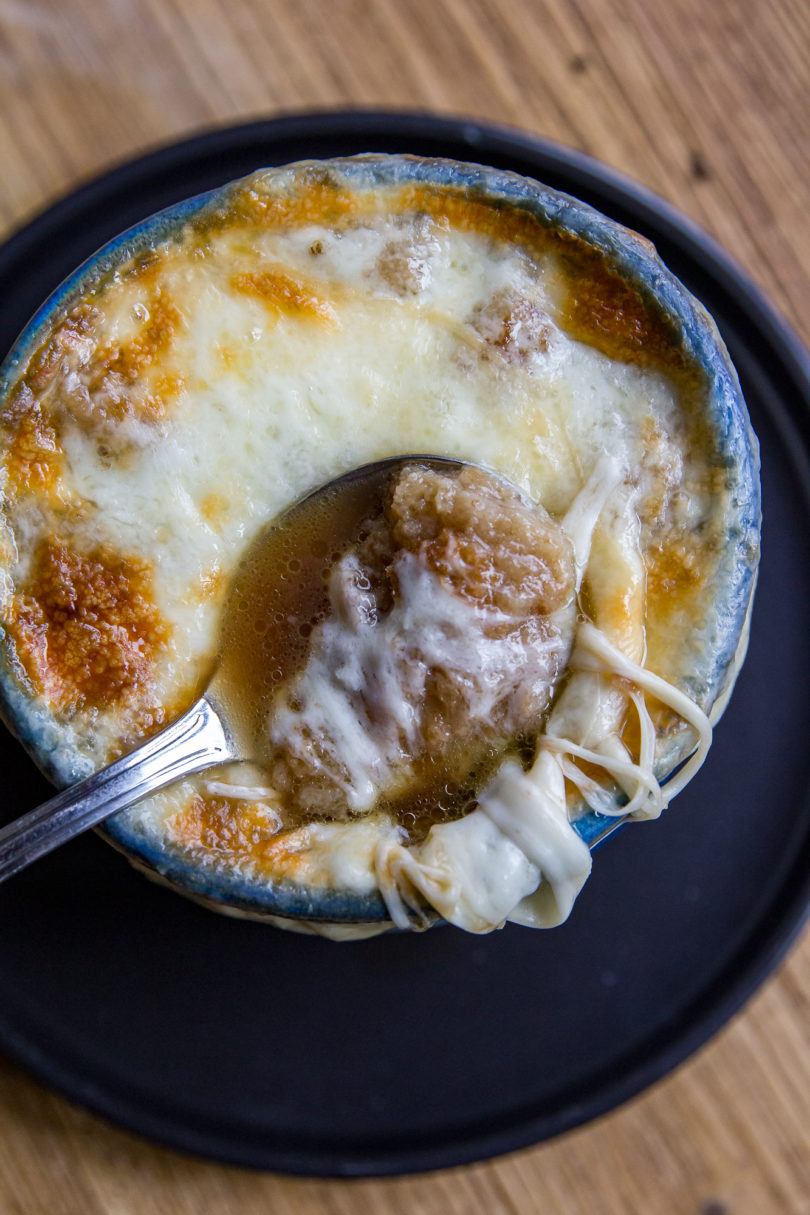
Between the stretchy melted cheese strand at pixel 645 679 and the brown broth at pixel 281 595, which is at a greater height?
the brown broth at pixel 281 595

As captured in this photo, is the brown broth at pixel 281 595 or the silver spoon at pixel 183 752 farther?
the brown broth at pixel 281 595

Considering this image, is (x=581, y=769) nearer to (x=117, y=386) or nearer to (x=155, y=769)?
(x=155, y=769)

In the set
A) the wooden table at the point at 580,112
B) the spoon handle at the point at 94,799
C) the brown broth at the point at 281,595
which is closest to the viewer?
the spoon handle at the point at 94,799

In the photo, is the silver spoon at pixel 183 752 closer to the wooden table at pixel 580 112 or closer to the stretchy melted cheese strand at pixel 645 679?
the stretchy melted cheese strand at pixel 645 679

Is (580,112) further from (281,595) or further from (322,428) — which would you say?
(281,595)

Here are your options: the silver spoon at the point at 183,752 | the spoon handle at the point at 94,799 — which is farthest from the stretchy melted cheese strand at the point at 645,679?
the spoon handle at the point at 94,799

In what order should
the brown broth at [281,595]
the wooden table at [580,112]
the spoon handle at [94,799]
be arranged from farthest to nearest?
the wooden table at [580,112]
the brown broth at [281,595]
the spoon handle at [94,799]

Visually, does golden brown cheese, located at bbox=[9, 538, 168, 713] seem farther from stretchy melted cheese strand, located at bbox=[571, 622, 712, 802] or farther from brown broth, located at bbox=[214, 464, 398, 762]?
stretchy melted cheese strand, located at bbox=[571, 622, 712, 802]
